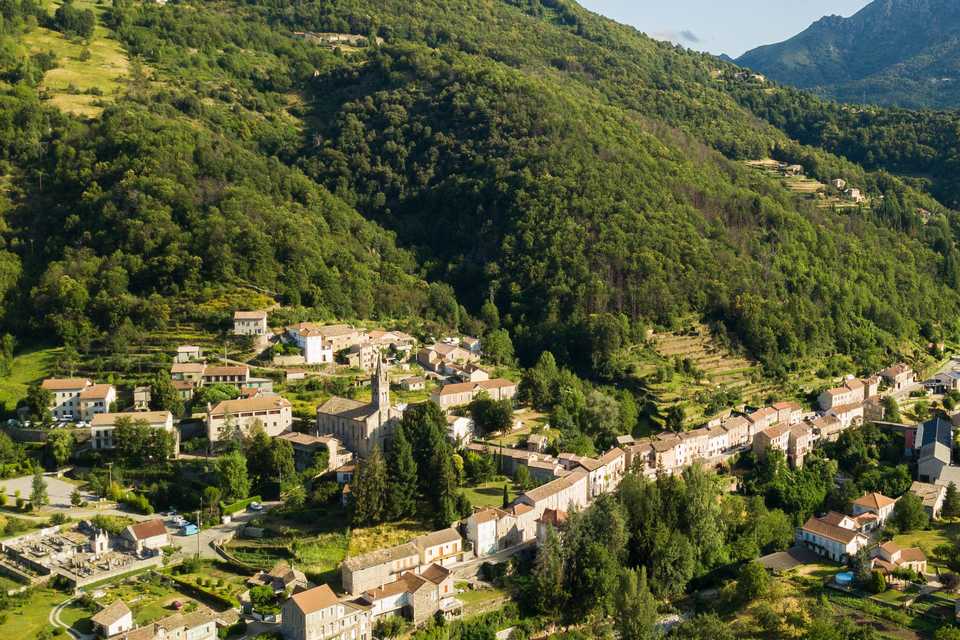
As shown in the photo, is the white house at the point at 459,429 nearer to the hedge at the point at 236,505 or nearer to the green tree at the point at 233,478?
the hedge at the point at 236,505

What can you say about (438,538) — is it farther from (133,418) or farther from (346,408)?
(133,418)

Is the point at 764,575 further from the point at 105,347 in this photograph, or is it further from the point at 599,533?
the point at 105,347

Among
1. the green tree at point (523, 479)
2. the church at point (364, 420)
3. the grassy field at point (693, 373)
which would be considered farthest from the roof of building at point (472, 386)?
the grassy field at point (693, 373)

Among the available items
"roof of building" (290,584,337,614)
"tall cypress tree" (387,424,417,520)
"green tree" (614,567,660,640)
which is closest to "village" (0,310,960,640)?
"roof of building" (290,584,337,614)

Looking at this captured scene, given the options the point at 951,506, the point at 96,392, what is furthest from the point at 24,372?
the point at 951,506

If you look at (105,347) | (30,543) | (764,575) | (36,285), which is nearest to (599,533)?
(764,575)

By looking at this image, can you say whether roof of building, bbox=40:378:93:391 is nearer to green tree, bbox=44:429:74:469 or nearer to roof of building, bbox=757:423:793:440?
green tree, bbox=44:429:74:469
